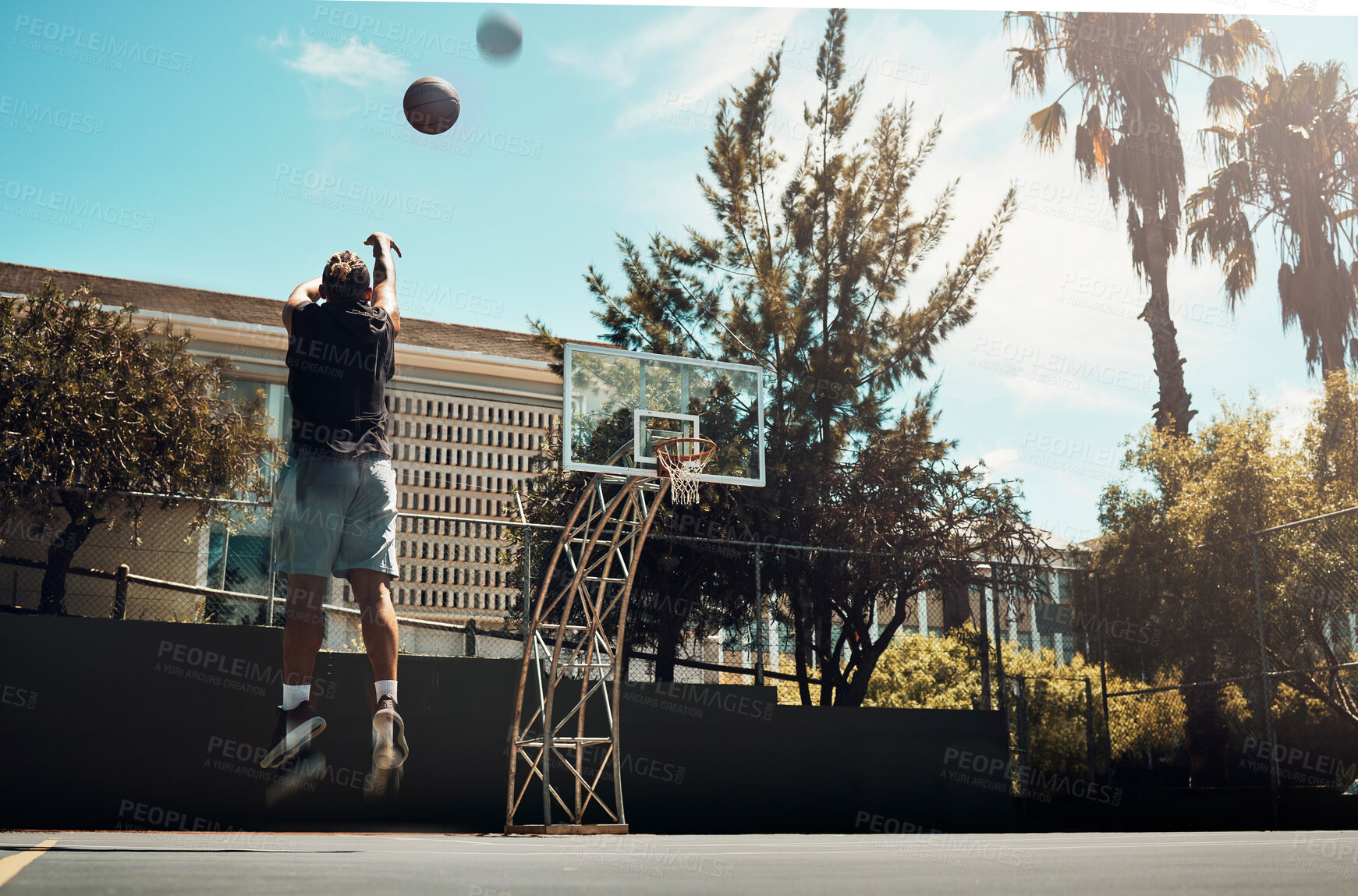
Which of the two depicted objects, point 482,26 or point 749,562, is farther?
point 749,562

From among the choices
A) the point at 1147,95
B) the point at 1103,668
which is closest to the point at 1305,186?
the point at 1147,95

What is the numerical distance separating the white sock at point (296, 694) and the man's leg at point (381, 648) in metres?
0.23

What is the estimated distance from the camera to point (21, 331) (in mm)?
13836

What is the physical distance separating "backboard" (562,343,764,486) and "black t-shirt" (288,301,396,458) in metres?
7.18

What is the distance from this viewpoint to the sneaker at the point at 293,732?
361 cm

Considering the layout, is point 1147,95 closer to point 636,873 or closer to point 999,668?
point 999,668

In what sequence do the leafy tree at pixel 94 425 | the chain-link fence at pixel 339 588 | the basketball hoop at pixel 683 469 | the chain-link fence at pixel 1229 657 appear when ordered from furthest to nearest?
the chain-link fence at pixel 1229 657
the leafy tree at pixel 94 425
the chain-link fence at pixel 339 588
the basketball hoop at pixel 683 469

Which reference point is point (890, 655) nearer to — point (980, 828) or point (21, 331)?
point (980, 828)

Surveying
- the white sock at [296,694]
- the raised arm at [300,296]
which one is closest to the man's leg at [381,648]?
the white sock at [296,694]

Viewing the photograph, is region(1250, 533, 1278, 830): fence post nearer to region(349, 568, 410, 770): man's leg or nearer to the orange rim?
the orange rim

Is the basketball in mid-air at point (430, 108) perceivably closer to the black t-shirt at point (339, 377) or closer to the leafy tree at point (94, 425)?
the black t-shirt at point (339, 377)

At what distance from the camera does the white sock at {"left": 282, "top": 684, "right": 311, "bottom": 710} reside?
3.64m

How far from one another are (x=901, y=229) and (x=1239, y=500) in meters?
6.36

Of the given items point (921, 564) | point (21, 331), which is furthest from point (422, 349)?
point (921, 564)
